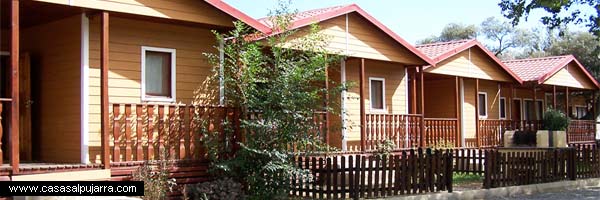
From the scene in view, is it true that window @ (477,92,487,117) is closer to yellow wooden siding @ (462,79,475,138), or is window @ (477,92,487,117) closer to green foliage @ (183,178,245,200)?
yellow wooden siding @ (462,79,475,138)

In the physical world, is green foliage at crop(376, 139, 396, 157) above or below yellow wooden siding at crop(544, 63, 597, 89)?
below

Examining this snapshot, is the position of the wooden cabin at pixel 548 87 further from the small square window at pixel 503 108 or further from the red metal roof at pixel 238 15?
the red metal roof at pixel 238 15

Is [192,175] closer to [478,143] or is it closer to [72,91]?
[72,91]

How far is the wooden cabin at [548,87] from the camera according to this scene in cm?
2544

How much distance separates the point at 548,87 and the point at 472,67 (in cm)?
669

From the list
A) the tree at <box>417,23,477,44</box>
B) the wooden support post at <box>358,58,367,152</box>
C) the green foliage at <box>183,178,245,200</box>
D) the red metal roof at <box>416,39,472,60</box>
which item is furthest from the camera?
the tree at <box>417,23,477,44</box>

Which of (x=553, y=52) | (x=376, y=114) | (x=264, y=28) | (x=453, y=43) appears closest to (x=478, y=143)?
(x=453, y=43)

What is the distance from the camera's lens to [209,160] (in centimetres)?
1207

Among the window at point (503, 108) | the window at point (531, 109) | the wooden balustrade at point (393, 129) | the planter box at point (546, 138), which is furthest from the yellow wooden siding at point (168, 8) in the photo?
the window at point (531, 109)

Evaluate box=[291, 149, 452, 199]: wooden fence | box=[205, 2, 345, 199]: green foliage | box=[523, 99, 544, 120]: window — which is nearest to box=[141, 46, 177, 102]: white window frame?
box=[205, 2, 345, 199]: green foliage

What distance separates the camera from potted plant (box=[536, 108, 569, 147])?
21531mm

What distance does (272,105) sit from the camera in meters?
11.2

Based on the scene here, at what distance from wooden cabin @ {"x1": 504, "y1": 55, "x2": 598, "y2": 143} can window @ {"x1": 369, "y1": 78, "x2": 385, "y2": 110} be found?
8.39m

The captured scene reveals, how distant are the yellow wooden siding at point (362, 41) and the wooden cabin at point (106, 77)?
3799mm
